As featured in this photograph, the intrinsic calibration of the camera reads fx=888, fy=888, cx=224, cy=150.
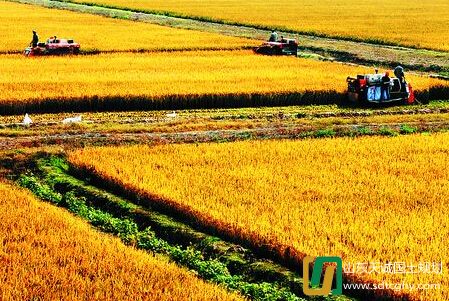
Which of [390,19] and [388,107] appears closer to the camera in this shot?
[388,107]

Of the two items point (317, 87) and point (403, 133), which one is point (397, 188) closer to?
point (403, 133)

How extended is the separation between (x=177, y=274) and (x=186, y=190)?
3.56 metres

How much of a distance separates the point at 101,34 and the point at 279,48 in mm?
12658

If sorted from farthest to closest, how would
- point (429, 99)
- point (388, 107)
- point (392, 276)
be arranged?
point (429, 99)
point (388, 107)
point (392, 276)

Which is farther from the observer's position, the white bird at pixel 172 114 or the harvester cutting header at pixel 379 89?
the harvester cutting header at pixel 379 89

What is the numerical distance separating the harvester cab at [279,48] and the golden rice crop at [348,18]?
782 cm

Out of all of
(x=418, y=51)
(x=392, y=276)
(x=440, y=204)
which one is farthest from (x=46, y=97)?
(x=418, y=51)

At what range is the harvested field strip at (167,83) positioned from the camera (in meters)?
23.2

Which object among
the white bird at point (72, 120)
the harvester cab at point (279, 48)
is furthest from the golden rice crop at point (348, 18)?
the white bird at point (72, 120)

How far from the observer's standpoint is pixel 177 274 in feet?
33.4

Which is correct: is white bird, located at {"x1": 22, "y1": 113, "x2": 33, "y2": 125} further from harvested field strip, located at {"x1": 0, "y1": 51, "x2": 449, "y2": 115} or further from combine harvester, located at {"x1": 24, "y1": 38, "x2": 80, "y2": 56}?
combine harvester, located at {"x1": 24, "y1": 38, "x2": 80, "y2": 56}

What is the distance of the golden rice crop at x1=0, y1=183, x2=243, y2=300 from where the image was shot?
947 cm

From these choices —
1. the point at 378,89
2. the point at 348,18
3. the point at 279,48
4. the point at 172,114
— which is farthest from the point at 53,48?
the point at 348,18

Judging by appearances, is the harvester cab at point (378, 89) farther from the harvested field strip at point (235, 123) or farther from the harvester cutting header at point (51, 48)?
the harvester cutting header at point (51, 48)
